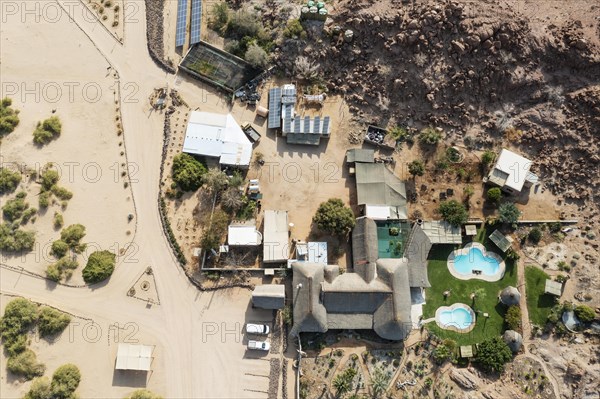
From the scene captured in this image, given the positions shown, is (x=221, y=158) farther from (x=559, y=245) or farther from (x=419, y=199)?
(x=559, y=245)

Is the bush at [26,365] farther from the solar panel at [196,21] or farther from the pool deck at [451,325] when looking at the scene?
the pool deck at [451,325]

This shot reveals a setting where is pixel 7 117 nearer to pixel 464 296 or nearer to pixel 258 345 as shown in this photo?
pixel 258 345

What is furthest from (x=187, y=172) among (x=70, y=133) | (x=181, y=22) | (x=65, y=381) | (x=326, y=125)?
(x=65, y=381)

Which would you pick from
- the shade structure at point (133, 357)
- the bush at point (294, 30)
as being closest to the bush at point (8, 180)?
the shade structure at point (133, 357)

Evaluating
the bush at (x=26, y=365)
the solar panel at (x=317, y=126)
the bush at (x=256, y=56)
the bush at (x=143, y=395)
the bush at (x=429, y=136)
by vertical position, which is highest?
the bush at (x=256, y=56)

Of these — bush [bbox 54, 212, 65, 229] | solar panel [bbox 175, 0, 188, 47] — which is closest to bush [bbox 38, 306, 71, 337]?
bush [bbox 54, 212, 65, 229]

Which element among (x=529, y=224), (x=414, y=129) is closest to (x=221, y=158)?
(x=414, y=129)
